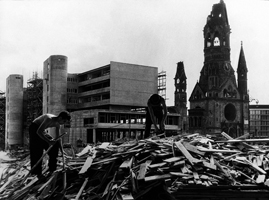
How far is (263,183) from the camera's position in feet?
23.4

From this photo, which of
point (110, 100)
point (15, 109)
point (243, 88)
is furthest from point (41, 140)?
point (243, 88)

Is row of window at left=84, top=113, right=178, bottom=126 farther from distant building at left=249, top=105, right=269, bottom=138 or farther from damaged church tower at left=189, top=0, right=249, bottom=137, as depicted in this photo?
distant building at left=249, top=105, right=269, bottom=138

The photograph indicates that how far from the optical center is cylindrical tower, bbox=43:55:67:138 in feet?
228

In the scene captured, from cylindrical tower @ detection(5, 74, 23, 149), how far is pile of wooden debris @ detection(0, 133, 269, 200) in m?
77.3

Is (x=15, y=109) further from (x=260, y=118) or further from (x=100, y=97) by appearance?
(x=260, y=118)

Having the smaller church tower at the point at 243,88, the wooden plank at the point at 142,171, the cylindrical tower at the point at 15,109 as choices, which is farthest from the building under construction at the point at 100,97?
the wooden plank at the point at 142,171

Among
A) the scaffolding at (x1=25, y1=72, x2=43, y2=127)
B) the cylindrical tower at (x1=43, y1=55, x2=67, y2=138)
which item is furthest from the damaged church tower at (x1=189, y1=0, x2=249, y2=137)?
the scaffolding at (x1=25, y1=72, x2=43, y2=127)

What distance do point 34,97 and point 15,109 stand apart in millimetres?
7489

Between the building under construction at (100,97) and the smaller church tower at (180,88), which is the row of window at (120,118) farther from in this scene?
A: the smaller church tower at (180,88)

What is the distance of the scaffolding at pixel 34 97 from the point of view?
257 ft

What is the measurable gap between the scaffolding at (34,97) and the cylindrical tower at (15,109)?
267cm

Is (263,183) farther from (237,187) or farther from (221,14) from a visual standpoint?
(221,14)

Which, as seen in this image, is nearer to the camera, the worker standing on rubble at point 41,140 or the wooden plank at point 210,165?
the wooden plank at point 210,165

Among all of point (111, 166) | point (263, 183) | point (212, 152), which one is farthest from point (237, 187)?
point (111, 166)
